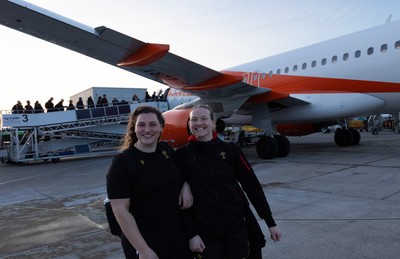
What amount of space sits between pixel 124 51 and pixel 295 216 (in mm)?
5319

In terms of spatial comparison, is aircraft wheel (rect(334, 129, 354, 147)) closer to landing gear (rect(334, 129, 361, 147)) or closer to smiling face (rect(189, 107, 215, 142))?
landing gear (rect(334, 129, 361, 147))

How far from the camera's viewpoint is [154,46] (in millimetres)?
7367

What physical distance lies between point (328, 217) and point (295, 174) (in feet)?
10.6

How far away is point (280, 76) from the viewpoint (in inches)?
450

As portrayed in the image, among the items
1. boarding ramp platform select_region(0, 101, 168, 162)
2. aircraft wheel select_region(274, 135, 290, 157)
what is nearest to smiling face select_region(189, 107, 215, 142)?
aircraft wheel select_region(274, 135, 290, 157)

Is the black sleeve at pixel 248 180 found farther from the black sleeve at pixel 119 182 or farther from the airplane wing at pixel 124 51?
the airplane wing at pixel 124 51

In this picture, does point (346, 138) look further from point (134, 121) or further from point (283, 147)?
point (134, 121)

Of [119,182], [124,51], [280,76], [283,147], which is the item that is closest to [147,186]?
[119,182]

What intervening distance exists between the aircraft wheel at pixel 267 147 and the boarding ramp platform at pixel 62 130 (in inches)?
276

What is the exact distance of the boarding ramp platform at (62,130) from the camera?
51.6 feet

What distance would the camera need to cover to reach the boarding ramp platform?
15.7 m

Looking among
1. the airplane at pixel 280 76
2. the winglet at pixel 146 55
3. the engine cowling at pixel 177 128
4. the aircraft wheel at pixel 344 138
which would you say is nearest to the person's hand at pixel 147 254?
the airplane at pixel 280 76

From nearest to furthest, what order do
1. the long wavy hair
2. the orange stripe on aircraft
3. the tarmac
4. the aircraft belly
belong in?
the long wavy hair < the tarmac < the orange stripe on aircraft < the aircraft belly

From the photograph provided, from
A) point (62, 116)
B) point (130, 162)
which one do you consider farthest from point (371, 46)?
point (62, 116)
